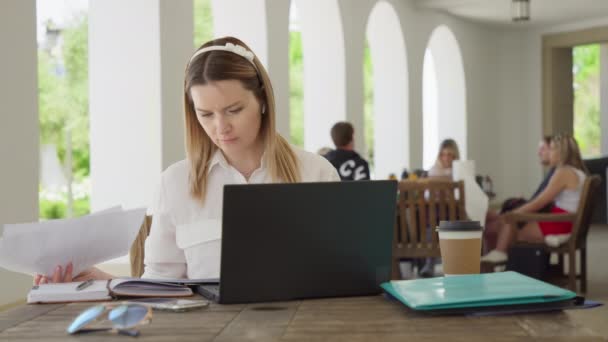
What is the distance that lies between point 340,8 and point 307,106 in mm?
1002

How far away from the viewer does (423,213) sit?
5.23 m

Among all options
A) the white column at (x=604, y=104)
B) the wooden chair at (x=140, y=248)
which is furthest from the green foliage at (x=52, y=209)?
the wooden chair at (x=140, y=248)

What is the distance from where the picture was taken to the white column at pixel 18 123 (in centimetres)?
372

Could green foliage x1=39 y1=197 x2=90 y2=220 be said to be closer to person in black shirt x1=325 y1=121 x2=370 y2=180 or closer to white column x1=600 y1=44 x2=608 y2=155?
white column x1=600 y1=44 x2=608 y2=155

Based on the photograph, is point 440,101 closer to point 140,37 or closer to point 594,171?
point 594,171

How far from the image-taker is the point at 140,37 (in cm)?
514

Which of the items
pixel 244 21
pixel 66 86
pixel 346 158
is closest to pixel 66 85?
pixel 66 86

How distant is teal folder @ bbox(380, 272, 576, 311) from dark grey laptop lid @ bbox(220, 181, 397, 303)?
0.07 m

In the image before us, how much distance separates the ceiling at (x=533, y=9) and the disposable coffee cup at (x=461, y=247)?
9.04 meters

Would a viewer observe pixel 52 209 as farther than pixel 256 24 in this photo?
Yes

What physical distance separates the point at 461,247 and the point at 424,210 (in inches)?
136

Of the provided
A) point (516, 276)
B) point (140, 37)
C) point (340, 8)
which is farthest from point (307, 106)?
point (516, 276)

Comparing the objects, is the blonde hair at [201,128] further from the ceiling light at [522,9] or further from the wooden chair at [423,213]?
the ceiling light at [522,9]

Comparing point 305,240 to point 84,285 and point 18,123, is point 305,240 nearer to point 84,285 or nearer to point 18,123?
point 84,285
